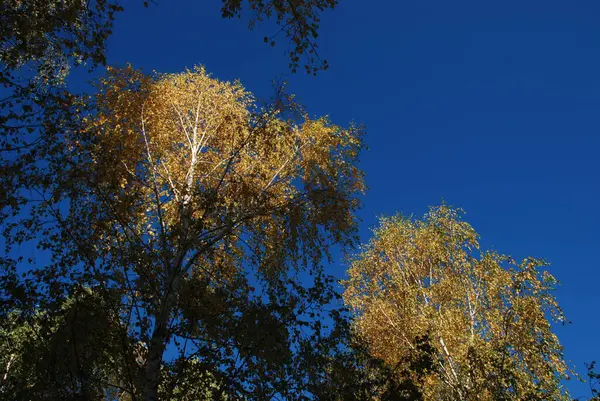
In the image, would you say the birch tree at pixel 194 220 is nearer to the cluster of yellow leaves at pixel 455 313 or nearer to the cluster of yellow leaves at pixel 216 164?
the cluster of yellow leaves at pixel 216 164

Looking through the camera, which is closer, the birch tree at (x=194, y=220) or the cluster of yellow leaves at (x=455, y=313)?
the birch tree at (x=194, y=220)

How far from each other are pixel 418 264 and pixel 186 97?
15259 millimetres

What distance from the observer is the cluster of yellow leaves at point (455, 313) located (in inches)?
576

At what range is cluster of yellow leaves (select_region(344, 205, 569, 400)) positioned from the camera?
14641mm

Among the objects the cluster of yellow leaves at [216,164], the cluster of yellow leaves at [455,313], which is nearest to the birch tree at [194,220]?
the cluster of yellow leaves at [216,164]

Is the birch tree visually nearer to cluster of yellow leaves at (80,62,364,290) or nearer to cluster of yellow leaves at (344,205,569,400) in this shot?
cluster of yellow leaves at (80,62,364,290)

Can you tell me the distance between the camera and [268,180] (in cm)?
1301

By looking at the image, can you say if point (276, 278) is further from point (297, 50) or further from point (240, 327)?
point (297, 50)

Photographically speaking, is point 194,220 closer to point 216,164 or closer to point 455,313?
point 216,164

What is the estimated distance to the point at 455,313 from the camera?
57.7 feet

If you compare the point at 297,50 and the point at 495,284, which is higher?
the point at 495,284

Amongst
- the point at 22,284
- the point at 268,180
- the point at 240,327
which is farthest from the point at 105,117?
the point at 240,327

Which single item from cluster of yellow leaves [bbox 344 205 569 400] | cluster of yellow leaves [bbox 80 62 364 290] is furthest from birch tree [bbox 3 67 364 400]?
cluster of yellow leaves [bbox 344 205 569 400]

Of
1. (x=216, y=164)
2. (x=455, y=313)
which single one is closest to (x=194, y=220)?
(x=216, y=164)
